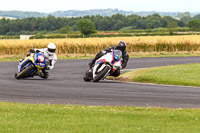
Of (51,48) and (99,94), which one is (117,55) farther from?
(99,94)

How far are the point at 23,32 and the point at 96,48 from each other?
10636cm

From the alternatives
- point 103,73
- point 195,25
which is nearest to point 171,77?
point 103,73

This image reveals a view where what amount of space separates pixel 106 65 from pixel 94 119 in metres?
8.44

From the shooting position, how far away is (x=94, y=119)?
10961 millimetres

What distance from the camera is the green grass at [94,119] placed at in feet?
32.2

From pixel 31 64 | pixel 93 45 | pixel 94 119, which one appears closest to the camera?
pixel 94 119

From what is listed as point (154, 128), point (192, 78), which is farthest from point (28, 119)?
point (192, 78)

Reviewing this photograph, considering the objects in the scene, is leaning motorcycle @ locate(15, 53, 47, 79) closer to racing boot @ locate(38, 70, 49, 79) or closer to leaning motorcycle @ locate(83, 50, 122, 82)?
racing boot @ locate(38, 70, 49, 79)

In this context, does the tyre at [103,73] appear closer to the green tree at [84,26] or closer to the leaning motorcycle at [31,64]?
the leaning motorcycle at [31,64]

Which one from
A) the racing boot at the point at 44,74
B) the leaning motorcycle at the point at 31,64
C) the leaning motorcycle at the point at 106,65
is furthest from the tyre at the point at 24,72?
the leaning motorcycle at the point at 106,65

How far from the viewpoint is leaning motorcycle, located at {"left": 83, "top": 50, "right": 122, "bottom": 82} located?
19281 mm

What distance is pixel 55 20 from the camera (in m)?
168

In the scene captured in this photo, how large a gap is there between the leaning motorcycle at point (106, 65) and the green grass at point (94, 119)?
21.2 ft

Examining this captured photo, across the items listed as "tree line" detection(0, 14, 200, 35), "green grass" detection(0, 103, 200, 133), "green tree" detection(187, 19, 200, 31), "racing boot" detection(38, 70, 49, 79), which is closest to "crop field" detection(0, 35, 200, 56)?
"racing boot" detection(38, 70, 49, 79)
